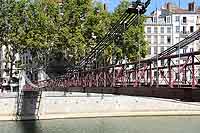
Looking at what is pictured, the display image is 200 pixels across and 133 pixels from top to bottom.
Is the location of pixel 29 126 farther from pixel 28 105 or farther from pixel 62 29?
pixel 62 29

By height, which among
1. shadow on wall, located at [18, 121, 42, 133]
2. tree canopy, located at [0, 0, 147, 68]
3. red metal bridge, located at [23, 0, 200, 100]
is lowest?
shadow on wall, located at [18, 121, 42, 133]

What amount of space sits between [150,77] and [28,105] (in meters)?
27.5

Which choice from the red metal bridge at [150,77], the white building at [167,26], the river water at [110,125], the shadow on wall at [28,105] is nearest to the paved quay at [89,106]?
the shadow on wall at [28,105]

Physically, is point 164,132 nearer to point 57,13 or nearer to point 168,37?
point 57,13

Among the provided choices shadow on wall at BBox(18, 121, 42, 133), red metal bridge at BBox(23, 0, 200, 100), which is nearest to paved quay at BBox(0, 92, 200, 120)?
shadow on wall at BBox(18, 121, 42, 133)

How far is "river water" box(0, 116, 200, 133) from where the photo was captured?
35.2 meters

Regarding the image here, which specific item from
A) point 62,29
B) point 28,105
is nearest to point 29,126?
point 28,105

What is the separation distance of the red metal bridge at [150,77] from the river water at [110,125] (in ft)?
22.8

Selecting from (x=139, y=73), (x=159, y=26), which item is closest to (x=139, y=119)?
(x=159, y=26)

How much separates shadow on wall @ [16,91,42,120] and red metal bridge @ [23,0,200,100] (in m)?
12.4

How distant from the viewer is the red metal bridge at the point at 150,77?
44.2 ft

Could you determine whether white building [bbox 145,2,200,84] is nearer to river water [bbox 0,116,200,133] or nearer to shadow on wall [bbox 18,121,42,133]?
river water [bbox 0,116,200,133]

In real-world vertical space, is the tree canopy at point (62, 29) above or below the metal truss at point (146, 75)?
above

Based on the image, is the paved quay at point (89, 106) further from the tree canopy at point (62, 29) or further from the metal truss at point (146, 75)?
the metal truss at point (146, 75)
